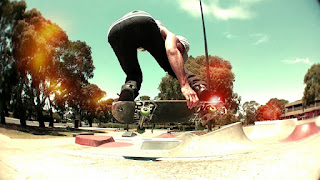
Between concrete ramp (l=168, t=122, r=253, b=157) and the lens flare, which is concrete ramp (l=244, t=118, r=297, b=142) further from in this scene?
the lens flare

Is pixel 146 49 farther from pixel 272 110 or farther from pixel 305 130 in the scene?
pixel 305 130

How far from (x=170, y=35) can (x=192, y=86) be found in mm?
390

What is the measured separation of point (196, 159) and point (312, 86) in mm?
801

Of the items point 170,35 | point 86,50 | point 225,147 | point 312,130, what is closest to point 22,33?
point 86,50

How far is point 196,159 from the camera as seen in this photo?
4.31 ft

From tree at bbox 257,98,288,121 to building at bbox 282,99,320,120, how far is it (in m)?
0.03

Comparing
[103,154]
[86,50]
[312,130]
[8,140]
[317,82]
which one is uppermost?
[86,50]

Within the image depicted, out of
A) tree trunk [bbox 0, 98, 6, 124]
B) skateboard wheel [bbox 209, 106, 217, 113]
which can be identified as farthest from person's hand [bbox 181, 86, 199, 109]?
tree trunk [bbox 0, 98, 6, 124]

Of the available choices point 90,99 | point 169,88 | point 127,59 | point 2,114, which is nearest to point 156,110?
point 169,88

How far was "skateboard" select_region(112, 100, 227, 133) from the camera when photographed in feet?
4.30

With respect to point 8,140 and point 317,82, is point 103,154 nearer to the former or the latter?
point 8,140

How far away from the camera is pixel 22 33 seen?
135 centimetres

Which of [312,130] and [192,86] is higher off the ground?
[192,86]

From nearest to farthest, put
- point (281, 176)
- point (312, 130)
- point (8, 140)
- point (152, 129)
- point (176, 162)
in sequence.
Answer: point (281, 176), point (312, 130), point (176, 162), point (8, 140), point (152, 129)
